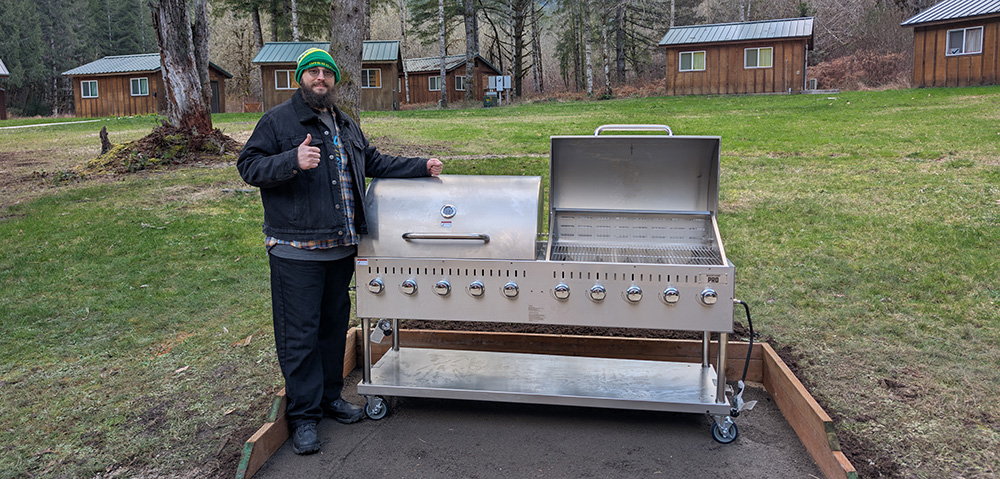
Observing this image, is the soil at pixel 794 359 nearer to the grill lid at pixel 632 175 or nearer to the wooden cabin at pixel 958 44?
the grill lid at pixel 632 175

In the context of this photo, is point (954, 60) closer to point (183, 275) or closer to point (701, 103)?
point (701, 103)

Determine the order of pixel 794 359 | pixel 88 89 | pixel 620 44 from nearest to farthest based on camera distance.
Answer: pixel 794 359, pixel 88 89, pixel 620 44

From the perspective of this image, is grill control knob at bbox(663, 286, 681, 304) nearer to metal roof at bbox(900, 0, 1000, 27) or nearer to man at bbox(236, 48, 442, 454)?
man at bbox(236, 48, 442, 454)

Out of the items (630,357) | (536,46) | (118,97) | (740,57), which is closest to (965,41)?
(740,57)

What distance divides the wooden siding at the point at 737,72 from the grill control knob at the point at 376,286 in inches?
1179

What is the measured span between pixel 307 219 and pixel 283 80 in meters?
34.8

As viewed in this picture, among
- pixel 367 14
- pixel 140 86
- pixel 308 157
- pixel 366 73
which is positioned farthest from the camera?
pixel 140 86

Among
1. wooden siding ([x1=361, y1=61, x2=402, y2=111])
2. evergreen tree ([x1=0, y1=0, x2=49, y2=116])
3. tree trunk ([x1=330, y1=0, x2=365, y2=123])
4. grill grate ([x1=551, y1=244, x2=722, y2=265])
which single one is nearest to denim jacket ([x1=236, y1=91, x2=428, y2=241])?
grill grate ([x1=551, y1=244, x2=722, y2=265])

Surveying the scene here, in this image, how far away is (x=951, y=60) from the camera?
977 inches

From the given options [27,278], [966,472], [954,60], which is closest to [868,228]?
[966,472]

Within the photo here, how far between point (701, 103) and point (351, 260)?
22638 millimetres

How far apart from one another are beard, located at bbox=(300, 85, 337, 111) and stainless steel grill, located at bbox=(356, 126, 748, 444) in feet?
1.59

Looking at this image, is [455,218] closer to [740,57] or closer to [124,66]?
[740,57]

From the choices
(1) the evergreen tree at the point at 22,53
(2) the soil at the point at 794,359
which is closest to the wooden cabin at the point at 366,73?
(1) the evergreen tree at the point at 22,53
